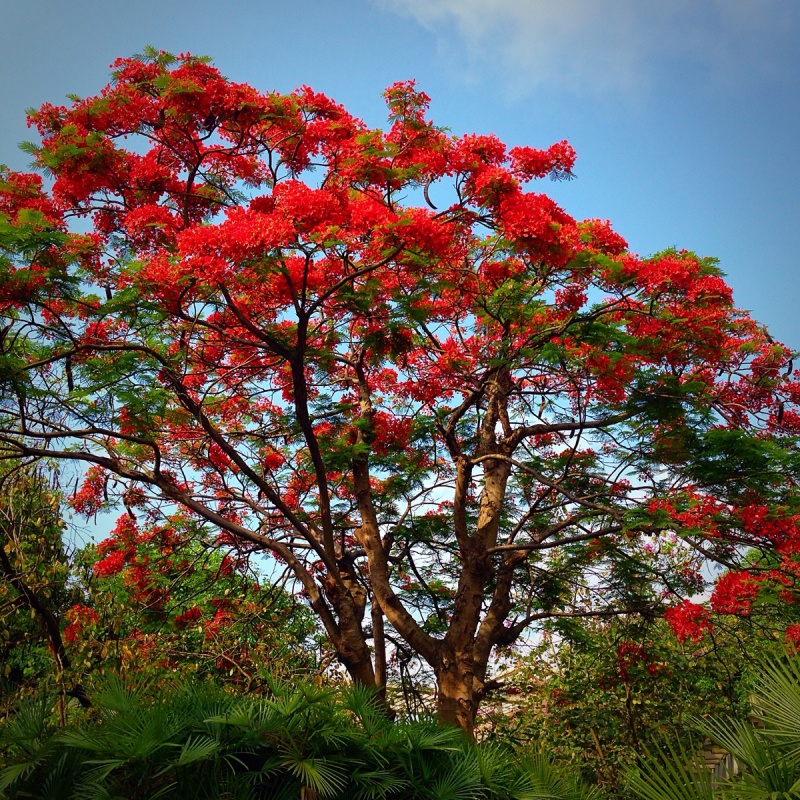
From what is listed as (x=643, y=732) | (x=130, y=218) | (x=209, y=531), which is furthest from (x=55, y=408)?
(x=643, y=732)

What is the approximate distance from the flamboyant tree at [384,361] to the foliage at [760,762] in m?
2.50

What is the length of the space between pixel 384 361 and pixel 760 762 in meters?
5.67

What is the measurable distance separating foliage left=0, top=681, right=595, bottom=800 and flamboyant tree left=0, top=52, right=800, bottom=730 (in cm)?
236

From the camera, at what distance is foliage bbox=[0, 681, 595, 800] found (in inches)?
179

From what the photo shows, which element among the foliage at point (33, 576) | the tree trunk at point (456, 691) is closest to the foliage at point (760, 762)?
the tree trunk at point (456, 691)

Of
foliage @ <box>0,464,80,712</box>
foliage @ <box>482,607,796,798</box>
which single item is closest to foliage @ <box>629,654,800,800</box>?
foliage @ <box>0,464,80,712</box>

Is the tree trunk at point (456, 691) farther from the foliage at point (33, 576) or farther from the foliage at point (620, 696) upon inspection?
the foliage at point (33, 576)

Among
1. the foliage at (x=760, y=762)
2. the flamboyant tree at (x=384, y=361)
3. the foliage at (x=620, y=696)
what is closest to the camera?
the foliage at (x=760, y=762)

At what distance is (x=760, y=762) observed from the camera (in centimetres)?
366

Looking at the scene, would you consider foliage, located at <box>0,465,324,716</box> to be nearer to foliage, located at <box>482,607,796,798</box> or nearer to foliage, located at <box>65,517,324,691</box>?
foliage, located at <box>65,517,324,691</box>

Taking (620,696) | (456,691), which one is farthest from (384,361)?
(620,696)

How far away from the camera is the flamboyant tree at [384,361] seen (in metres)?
6.73

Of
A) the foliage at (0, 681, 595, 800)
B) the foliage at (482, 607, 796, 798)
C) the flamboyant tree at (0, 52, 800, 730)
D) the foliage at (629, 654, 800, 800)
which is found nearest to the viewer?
the foliage at (629, 654, 800, 800)

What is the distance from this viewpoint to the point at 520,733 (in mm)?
10938
